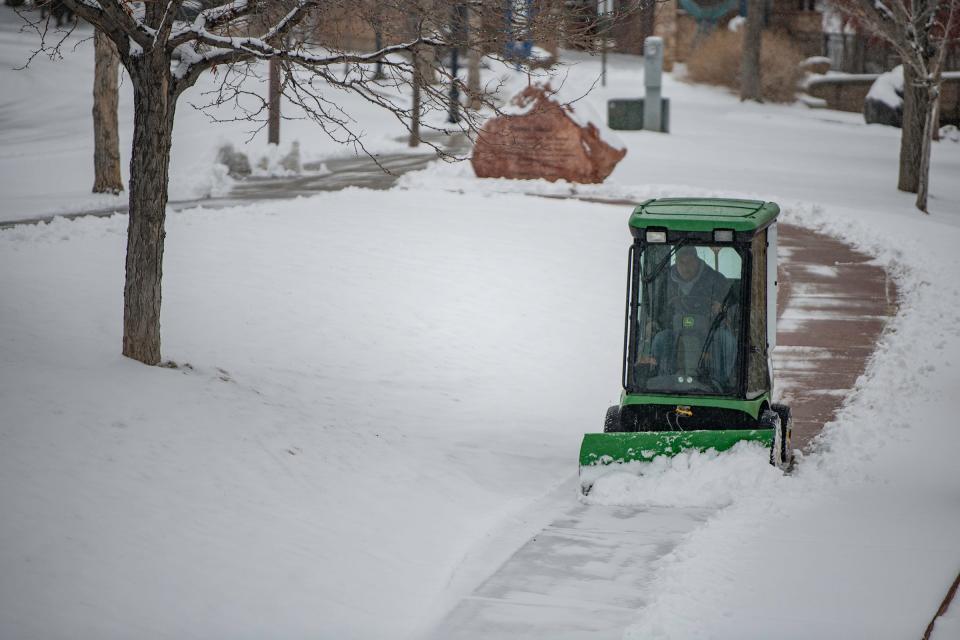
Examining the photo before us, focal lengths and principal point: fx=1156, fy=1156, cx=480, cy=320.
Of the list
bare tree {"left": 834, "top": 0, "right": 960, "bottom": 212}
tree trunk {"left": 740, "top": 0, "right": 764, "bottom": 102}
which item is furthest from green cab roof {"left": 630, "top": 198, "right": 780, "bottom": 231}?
tree trunk {"left": 740, "top": 0, "right": 764, "bottom": 102}

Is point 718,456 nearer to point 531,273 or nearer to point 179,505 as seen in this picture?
point 179,505

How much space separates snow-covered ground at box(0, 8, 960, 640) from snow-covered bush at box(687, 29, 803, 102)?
27.7 meters

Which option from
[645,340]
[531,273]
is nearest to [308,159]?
→ [531,273]

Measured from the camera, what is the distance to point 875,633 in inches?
237

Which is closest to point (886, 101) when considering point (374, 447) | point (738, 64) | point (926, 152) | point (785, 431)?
point (738, 64)

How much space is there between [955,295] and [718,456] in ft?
28.8

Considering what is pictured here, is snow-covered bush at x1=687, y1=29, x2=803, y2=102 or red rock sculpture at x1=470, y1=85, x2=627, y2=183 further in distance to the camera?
snow-covered bush at x1=687, y1=29, x2=803, y2=102

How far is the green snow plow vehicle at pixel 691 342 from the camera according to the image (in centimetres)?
821

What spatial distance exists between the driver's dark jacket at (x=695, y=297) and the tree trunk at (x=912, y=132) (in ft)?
57.6

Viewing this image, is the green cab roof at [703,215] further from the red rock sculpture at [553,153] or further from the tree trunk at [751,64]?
the tree trunk at [751,64]

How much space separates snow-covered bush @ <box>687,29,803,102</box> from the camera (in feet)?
149

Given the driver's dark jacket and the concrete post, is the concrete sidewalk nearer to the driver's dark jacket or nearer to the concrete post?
the concrete post

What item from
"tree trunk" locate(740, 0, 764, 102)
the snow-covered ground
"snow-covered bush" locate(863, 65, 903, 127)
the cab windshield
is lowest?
the snow-covered ground

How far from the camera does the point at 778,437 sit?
8.45 metres
